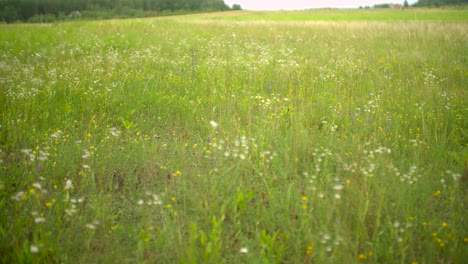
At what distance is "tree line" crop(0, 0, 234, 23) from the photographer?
26.0m

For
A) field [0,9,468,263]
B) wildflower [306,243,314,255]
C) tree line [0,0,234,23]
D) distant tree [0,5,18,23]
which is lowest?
wildflower [306,243,314,255]

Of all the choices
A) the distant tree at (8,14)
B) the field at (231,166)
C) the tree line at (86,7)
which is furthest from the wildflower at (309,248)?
the distant tree at (8,14)

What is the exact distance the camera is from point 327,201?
8.78 ft

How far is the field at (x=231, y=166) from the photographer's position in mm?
2402

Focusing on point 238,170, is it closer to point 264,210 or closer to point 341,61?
point 264,210

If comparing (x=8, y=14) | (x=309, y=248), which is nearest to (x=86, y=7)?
(x=8, y=14)

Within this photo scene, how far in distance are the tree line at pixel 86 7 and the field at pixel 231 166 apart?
34.8ft

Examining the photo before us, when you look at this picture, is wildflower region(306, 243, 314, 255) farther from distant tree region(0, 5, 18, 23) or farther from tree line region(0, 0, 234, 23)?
distant tree region(0, 5, 18, 23)

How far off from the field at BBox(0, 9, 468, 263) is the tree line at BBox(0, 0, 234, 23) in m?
10.6

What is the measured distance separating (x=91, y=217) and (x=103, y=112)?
2.40m

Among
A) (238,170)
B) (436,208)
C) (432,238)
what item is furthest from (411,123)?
(238,170)

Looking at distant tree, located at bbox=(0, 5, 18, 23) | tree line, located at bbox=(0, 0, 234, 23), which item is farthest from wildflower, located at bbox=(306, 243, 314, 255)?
distant tree, located at bbox=(0, 5, 18, 23)

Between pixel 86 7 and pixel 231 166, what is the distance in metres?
52.9

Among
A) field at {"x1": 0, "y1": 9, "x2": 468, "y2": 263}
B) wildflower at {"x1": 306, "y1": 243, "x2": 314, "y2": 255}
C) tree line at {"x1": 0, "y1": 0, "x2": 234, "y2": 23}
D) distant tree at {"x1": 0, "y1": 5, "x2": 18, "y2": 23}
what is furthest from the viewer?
tree line at {"x1": 0, "y1": 0, "x2": 234, "y2": 23}
